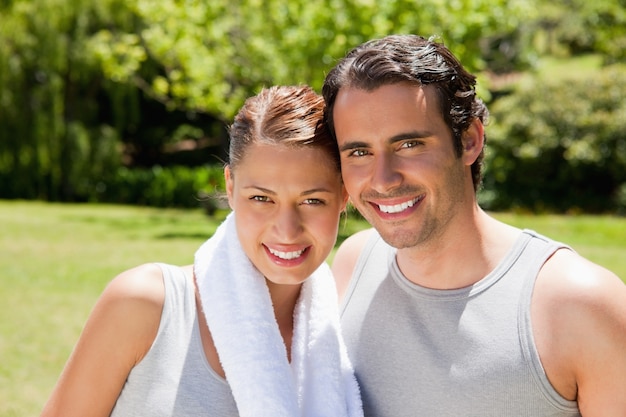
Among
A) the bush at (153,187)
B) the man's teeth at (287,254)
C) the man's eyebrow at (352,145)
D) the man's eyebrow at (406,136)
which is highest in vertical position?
the man's eyebrow at (406,136)

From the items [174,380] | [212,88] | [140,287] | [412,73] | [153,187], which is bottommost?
[153,187]

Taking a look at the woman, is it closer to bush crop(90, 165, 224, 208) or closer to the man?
the man

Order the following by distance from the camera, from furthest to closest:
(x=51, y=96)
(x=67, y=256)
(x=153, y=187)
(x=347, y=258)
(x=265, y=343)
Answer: (x=153, y=187) → (x=51, y=96) → (x=67, y=256) → (x=347, y=258) → (x=265, y=343)

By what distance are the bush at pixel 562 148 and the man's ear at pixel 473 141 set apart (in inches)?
669

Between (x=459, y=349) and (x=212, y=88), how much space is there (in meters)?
13.8

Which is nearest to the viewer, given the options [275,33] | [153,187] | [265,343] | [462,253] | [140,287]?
[140,287]

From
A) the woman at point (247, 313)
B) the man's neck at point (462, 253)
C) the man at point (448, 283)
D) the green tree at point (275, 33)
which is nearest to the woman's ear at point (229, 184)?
the woman at point (247, 313)

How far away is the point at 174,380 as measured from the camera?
2.25 metres

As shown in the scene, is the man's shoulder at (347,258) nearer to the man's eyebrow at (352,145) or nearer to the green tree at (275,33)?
the man's eyebrow at (352,145)

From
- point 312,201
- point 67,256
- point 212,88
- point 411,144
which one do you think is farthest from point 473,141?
point 212,88

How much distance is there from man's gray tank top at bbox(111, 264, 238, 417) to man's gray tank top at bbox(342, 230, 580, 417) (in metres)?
0.48

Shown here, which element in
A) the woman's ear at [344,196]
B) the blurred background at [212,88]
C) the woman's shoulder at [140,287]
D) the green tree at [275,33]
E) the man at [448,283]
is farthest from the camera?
the blurred background at [212,88]

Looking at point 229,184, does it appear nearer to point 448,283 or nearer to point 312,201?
point 312,201

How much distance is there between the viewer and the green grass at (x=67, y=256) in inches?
288
